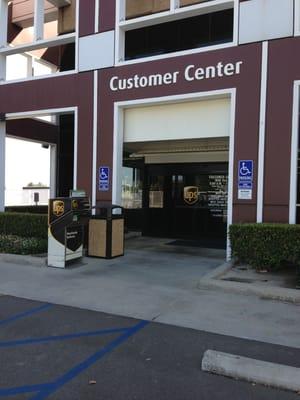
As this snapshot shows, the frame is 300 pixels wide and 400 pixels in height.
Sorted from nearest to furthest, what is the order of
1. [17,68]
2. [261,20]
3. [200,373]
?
[200,373], [261,20], [17,68]

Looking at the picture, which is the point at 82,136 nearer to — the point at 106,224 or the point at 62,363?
the point at 106,224

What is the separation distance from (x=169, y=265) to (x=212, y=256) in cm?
175

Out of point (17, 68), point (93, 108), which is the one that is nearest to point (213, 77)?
point (93, 108)

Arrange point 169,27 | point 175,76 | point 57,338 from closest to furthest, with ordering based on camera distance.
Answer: point 57,338 → point 175,76 → point 169,27

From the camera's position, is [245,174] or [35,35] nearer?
[245,174]

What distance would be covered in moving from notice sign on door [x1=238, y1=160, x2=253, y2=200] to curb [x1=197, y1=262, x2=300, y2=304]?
243 cm

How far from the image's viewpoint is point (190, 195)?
46.5 ft

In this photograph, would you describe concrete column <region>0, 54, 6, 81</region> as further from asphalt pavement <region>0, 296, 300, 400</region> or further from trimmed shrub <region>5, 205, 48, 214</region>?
asphalt pavement <region>0, 296, 300, 400</region>

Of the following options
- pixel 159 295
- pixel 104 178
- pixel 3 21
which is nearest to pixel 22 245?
pixel 104 178

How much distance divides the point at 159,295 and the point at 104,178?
486cm

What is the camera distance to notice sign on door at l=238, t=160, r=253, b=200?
9.30 metres

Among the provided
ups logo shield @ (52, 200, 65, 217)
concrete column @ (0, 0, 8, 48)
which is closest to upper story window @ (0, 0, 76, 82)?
concrete column @ (0, 0, 8, 48)

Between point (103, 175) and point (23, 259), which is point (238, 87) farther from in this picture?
point (23, 259)

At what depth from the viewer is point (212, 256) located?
35.5 ft
